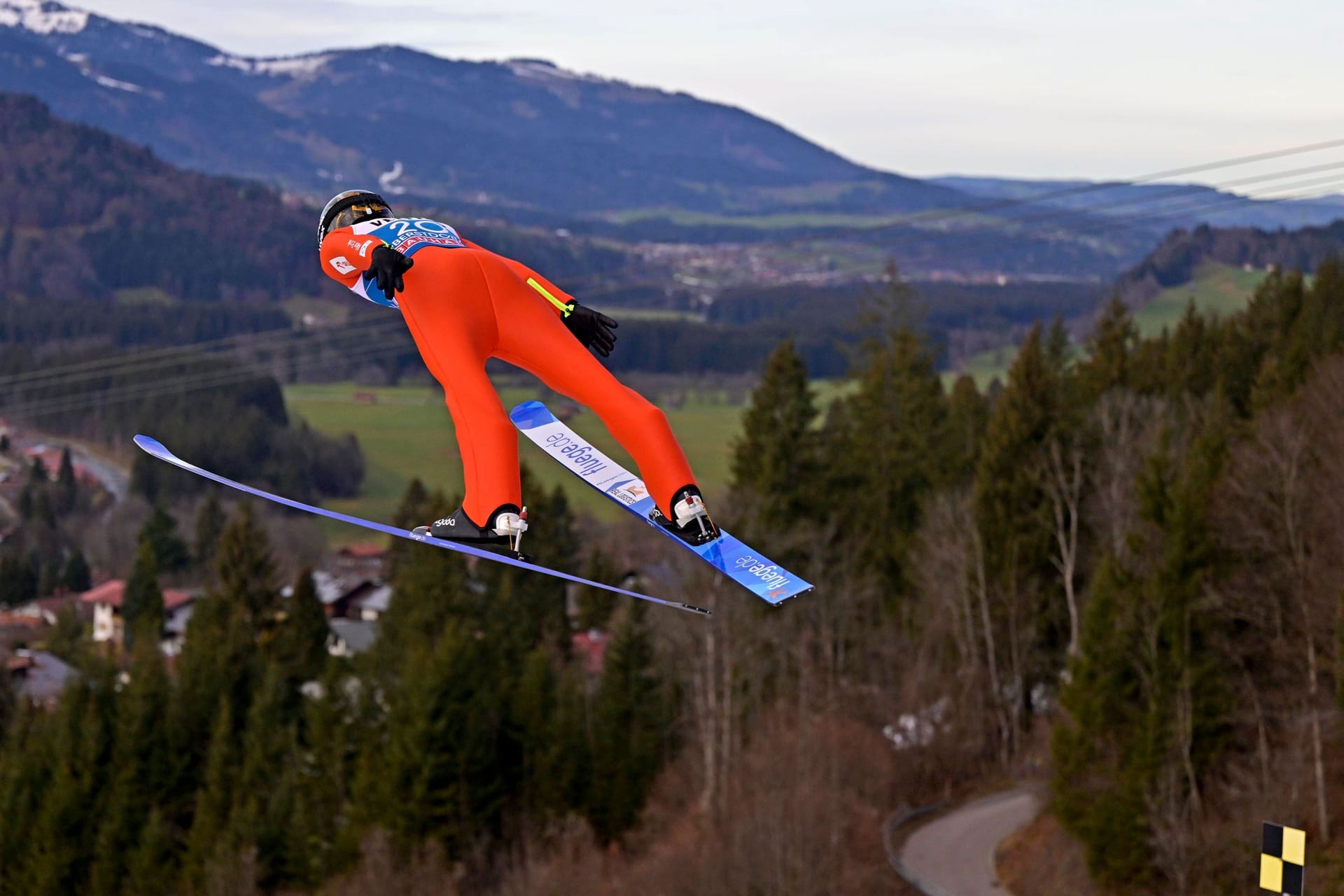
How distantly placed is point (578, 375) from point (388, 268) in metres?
0.96

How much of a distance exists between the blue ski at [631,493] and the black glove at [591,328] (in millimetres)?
816

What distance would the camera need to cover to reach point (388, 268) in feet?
21.3

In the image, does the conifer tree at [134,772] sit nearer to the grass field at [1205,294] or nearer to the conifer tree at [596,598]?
the conifer tree at [596,598]

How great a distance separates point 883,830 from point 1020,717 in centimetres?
1221

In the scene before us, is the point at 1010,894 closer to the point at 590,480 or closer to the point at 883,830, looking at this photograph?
the point at 883,830

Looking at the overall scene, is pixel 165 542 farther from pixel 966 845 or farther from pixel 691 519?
pixel 691 519

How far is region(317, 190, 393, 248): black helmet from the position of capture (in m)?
6.79

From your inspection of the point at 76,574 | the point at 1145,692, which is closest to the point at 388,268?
the point at 1145,692

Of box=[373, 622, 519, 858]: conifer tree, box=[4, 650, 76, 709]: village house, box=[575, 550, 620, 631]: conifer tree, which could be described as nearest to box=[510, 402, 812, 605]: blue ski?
box=[373, 622, 519, 858]: conifer tree

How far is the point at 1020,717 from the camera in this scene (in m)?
54.1

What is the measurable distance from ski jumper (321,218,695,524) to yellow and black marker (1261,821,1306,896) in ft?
39.3

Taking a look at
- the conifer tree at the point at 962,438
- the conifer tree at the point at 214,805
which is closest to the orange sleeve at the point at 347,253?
the conifer tree at the point at 214,805

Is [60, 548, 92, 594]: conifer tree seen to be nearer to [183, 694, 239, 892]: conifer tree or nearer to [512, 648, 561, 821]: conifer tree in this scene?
[183, 694, 239, 892]: conifer tree

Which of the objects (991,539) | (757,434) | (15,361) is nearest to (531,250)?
(15,361)
